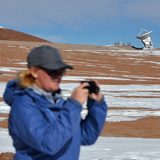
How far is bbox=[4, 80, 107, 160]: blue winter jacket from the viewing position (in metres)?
1.86

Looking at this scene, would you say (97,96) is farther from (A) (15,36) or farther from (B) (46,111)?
(A) (15,36)

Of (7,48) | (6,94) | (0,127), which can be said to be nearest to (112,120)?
(0,127)

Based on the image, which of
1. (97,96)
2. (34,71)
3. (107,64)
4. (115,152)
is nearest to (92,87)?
(97,96)

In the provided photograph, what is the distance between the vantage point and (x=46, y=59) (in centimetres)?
204

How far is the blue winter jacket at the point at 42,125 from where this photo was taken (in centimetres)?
186

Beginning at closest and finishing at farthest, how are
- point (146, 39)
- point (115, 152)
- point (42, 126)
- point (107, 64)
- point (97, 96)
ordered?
point (42, 126)
point (97, 96)
point (115, 152)
point (107, 64)
point (146, 39)

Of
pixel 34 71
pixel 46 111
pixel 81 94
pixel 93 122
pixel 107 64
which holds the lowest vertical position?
pixel 107 64

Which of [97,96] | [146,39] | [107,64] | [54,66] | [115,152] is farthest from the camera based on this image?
[146,39]

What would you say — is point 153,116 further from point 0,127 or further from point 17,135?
point 17,135

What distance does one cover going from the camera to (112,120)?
11133 mm

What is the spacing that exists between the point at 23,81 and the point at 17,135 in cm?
33

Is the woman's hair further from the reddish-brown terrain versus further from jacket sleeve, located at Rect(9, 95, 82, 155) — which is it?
the reddish-brown terrain

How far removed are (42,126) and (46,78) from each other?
32 cm

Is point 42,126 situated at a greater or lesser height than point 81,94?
lesser
